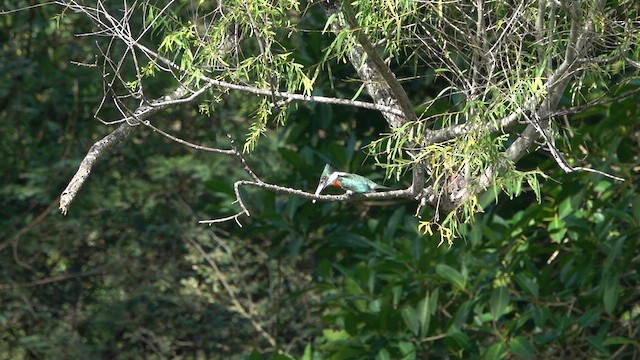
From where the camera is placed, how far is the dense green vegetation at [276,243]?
5.33m

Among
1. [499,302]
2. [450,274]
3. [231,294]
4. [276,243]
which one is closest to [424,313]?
[450,274]

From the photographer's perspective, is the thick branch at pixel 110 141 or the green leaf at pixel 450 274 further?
the green leaf at pixel 450 274

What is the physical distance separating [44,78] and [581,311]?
3.78 metres

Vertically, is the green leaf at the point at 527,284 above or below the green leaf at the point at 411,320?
above

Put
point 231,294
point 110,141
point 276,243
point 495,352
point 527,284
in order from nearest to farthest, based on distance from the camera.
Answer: point 110,141
point 495,352
point 527,284
point 276,243
point 231,294

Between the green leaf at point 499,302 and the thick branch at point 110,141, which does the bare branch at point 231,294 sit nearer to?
the green leaf at point 499,302

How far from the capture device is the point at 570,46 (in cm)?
304

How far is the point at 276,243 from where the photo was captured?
20.4ft

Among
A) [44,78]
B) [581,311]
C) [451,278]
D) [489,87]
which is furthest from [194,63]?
[44,78]

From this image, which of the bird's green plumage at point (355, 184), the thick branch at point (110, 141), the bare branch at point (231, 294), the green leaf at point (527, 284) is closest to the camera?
the thick branch at point (110, 141)

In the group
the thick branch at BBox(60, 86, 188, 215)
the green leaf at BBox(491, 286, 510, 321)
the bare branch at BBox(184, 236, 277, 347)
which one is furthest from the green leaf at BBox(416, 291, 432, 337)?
A: the bare branch at BBox(184, 236, 277, 347)

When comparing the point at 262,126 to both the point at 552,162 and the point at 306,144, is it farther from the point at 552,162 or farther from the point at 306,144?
the point at 306,144

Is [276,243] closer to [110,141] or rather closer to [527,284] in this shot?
[527,284]

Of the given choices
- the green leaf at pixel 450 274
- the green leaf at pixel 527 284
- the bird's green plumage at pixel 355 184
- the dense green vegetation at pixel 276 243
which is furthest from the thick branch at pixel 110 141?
the green leaf at pixel 527 284
